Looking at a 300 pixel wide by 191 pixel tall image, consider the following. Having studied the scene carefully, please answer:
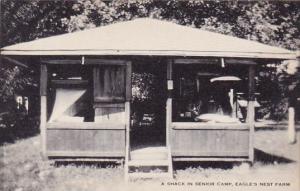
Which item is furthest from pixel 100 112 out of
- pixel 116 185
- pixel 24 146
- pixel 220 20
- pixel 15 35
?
pixel 220 20

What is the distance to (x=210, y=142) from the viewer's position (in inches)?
384

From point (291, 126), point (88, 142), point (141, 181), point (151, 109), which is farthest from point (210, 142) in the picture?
point (151, 109)

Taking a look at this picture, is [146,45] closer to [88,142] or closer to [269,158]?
[88,142]

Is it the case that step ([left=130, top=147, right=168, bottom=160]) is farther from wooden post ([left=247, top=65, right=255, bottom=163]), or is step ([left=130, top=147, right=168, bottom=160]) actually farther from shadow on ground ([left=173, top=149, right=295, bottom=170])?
wooden post ([left=247, top=65, right=255, bottom=163])

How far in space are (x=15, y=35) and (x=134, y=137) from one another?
20.7 feet

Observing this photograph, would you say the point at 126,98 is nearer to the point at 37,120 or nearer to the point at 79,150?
the point at 79,150

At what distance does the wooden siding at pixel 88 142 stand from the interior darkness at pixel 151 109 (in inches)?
42.4

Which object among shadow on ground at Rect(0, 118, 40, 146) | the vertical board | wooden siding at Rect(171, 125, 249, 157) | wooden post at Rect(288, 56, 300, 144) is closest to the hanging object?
wooden siding at Rect(171, 125, 249, 157)

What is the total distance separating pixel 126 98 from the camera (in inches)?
384

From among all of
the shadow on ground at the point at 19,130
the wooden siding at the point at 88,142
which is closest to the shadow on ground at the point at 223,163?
the wooden siding at the point at 88,142

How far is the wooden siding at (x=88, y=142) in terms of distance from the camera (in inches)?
381

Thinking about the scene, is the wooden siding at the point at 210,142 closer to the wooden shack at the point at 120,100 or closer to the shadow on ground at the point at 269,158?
the wooden shack at the point at 120,100

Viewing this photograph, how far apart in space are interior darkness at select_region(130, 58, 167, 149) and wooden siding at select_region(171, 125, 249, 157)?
1463mm

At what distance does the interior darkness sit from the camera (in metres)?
12.2
